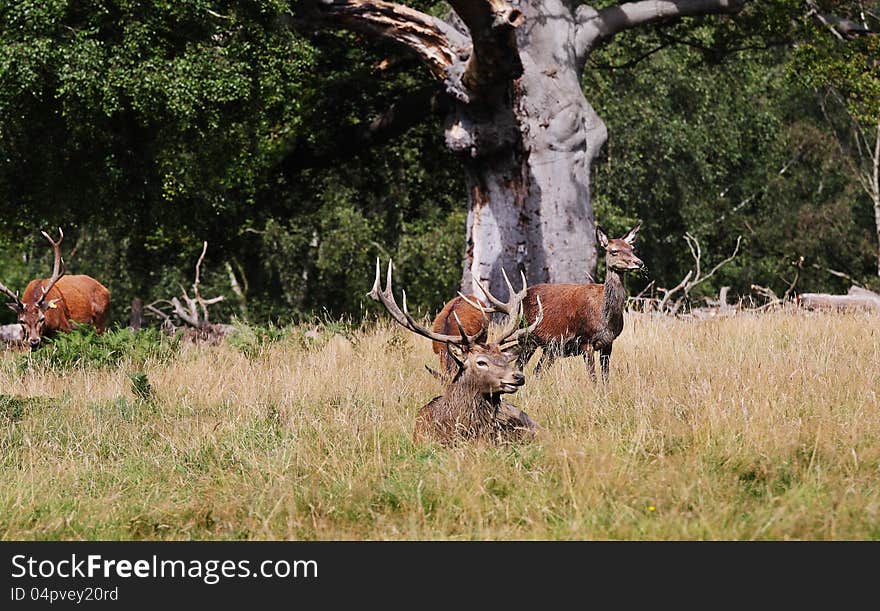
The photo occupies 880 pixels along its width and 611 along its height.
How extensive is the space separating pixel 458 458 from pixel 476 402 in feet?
1.98

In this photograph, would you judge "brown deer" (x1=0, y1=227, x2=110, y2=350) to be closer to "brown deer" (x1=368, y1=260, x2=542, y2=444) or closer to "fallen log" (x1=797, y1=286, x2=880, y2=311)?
"brown deer" (x1=368, y1=260, x2=542, y2=444)

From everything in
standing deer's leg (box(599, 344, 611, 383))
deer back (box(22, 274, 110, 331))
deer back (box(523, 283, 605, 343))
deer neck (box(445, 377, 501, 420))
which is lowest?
deer back (box(22, 274, 110, 331))

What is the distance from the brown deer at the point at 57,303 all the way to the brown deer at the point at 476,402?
19.2ft

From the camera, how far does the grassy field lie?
5711 millimetres

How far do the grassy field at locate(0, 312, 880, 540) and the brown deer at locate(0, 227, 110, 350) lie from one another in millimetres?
2628

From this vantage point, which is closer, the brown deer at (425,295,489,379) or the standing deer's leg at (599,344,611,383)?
the brown deer at (425,295,489,379)

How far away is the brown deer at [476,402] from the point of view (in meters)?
6.81

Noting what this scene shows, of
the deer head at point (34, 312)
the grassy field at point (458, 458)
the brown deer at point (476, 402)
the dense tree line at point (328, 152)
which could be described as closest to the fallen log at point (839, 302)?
the dense tree line at point (328, 152)

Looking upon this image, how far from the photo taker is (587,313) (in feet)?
30.9

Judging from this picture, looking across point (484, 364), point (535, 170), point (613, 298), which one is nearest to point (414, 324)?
point (484, 364)

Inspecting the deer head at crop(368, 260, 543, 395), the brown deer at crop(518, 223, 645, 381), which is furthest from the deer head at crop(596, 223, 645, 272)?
the deer head at crop(368, 260, 543, 395)

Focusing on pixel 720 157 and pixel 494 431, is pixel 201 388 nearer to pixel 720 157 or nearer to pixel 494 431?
pixel 494 431

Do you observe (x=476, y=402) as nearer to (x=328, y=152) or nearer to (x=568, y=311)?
(x=568, y=311)

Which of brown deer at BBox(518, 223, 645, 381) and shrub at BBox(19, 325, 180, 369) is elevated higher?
brown deer at BBox(518, 223, 645, 381)
